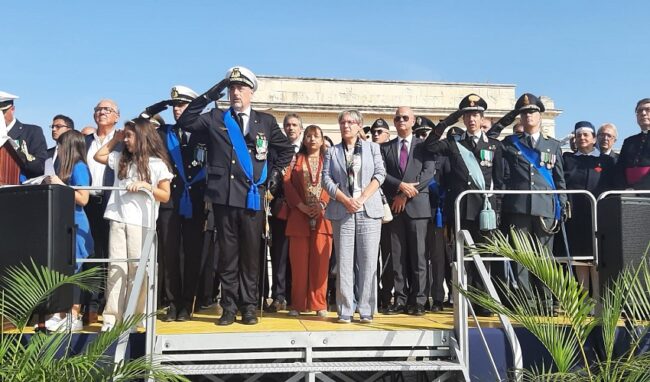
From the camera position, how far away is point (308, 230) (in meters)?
6.85

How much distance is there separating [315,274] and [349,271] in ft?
2.65

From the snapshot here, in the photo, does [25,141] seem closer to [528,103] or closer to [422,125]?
[422,125]

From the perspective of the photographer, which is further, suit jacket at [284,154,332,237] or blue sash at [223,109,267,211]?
suit jacket at [284,154,332,237]

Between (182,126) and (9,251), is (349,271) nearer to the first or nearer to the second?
(182,126)

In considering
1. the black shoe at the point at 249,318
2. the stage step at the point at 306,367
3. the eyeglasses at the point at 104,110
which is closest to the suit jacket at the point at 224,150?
the eyeglasses at the point at 104,110

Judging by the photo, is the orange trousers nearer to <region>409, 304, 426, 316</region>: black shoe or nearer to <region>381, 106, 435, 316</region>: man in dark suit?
<region>381, 106, 435, 316</region>: man in dark suit

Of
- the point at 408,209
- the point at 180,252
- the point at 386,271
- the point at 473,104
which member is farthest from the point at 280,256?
the point at 473,104

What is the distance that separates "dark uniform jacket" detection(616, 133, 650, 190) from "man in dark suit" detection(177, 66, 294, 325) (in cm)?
388

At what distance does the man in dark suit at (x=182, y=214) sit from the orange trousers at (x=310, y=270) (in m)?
0.99

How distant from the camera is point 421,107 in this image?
1401 inches

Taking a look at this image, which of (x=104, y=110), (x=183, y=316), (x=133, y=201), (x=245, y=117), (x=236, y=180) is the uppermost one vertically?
(x=104, y=110)

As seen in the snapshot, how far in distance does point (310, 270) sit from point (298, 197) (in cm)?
78

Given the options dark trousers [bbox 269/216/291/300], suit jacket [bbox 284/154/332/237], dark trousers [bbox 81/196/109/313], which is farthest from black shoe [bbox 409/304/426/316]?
dark trousers [bbox 81/196/109/313]

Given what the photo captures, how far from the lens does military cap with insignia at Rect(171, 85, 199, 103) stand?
6699 millimetres
